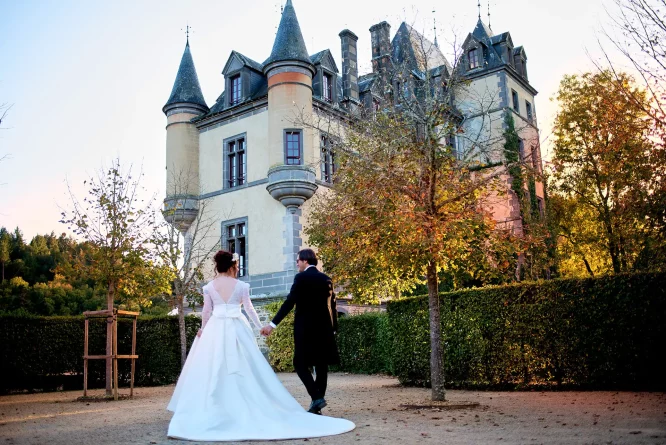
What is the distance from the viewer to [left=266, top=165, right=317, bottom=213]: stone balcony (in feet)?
76.1

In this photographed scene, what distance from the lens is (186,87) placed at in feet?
90.1

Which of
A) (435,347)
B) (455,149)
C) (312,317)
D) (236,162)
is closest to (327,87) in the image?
(236,162)

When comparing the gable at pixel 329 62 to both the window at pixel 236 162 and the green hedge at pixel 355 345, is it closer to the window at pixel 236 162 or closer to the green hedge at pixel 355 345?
the window at pixel 236 162

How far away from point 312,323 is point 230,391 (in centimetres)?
145

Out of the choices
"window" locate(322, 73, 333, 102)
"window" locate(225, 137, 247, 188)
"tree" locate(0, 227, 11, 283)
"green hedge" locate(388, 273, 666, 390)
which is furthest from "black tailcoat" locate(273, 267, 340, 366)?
"tree" locate(0, 227, 11, 283)

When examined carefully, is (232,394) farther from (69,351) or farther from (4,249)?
(4,249)

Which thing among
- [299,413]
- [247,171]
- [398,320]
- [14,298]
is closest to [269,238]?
[247,171]

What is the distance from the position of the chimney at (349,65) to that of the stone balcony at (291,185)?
622 cm

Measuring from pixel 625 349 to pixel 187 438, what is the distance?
7.74 meters

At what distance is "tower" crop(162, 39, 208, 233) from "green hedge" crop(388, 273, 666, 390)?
15353 mm

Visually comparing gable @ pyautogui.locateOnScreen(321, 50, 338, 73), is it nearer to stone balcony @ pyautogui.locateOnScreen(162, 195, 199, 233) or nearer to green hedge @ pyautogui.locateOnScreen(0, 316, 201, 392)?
stone balcony @ pyautogui.locateOnScreen(162, 195, 199, 233)

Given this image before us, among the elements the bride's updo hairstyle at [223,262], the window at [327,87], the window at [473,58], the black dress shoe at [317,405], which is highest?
the window at [473,58]

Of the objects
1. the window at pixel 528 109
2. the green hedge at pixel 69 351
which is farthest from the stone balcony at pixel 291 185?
the window at pixel 528 109

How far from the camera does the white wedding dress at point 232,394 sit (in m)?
6.41
